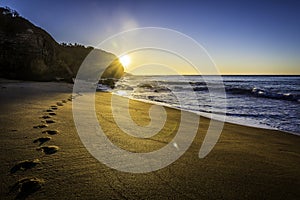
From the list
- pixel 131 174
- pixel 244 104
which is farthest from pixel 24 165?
pixel 244 104

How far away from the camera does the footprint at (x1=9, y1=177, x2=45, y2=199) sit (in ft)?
5.67

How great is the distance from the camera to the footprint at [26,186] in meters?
1.73

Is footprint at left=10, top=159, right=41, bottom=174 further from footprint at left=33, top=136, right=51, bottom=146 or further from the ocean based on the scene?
the ocean

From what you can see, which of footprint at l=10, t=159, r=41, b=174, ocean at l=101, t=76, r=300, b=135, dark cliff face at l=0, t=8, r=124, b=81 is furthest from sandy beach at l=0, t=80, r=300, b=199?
dark cliff face at l=0, t=8, r=124, b=81

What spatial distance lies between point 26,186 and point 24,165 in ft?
1.59

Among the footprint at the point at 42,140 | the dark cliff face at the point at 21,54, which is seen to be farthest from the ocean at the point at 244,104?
the dark cliff face at the point at 21,54

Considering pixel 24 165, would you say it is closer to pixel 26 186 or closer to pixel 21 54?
pixel 26 186

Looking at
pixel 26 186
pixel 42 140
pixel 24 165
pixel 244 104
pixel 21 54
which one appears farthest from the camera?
pixel 21 54

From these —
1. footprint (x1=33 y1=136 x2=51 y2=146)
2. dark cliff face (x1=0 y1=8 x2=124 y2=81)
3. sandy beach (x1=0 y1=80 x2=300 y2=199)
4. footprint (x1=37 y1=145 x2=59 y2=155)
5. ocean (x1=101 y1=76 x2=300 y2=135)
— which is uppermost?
dark cliff face (x1=0 y1=8 x2=124 y2=81)

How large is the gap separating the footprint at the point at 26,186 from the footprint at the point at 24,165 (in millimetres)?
279

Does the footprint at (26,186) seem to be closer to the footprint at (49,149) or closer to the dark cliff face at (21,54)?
the footprint at (49,149)

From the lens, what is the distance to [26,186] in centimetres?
183

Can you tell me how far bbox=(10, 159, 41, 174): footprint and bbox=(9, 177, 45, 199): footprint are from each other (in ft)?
0.91

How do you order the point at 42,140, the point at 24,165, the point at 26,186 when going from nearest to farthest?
the point at 26,186 < the point at 24,165 < the point at 42,140
